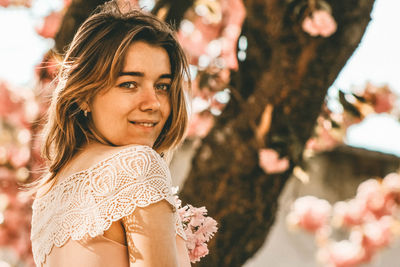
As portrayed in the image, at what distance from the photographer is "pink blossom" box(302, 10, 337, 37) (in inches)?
86.1

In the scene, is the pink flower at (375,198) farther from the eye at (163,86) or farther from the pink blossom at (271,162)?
the eye at (163,86)

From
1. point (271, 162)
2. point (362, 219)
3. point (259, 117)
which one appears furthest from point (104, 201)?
point (362, 219)

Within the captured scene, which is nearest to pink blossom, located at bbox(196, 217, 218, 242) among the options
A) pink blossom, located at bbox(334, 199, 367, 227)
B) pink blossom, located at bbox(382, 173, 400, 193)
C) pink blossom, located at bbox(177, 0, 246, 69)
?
pink blossom, located at bbox(177, 0, 246, 69)

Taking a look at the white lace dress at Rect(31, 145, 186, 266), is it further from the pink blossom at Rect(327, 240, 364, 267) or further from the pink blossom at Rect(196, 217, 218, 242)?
the pink blossom at Rect(327, 240, 364, 267)

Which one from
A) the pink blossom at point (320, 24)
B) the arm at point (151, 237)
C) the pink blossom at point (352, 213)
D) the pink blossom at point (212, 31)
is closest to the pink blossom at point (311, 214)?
the pink blossom at point (352, 213)

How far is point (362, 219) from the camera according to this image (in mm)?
6172

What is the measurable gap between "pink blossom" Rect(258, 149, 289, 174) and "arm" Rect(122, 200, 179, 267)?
4.16ft

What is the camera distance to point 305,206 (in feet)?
20.3

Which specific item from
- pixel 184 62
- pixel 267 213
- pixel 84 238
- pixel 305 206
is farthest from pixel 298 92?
pixel 305 206

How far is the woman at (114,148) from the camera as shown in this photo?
1.16 metres

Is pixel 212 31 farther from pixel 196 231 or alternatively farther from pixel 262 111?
pixel 196 231

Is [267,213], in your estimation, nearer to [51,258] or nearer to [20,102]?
[51,258]

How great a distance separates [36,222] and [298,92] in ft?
4.53

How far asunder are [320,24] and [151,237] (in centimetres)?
143
